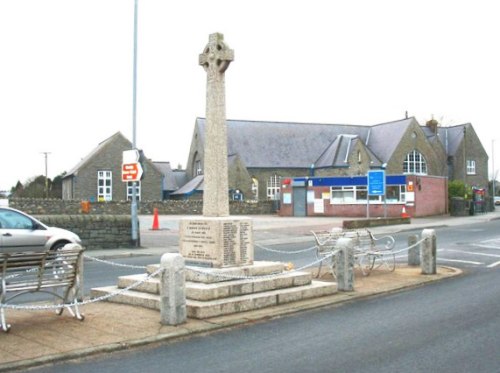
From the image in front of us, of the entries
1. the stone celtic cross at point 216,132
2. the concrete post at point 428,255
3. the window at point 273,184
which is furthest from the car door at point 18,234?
the window at point 273,184

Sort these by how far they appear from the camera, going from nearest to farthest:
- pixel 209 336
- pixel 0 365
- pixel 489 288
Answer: pixel 0 365
pixel 209 336
pixel 489 288

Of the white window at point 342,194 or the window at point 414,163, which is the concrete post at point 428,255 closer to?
the white window at point 342,194

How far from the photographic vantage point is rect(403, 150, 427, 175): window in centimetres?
6228

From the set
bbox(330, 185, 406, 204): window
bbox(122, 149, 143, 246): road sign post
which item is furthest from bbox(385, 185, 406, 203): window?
bbox(122, 149, 143, 246): road sign post

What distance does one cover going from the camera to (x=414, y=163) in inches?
2477

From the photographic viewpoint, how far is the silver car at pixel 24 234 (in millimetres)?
14578

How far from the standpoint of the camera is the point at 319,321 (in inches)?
319

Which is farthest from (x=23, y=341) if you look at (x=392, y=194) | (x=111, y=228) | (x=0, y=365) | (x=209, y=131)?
(x=392, y=194)

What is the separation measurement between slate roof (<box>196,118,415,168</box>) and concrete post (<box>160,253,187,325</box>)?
5321 cm

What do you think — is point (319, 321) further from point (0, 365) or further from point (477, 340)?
point (0, 365)

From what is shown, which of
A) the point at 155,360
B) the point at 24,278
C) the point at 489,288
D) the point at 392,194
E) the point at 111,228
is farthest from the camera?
the point at 392,194

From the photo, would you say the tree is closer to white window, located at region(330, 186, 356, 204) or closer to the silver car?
white window, located at region(330, 186, 356, 204)

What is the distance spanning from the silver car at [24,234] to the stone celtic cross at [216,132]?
7008mm

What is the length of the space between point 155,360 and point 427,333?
3.37 meters
